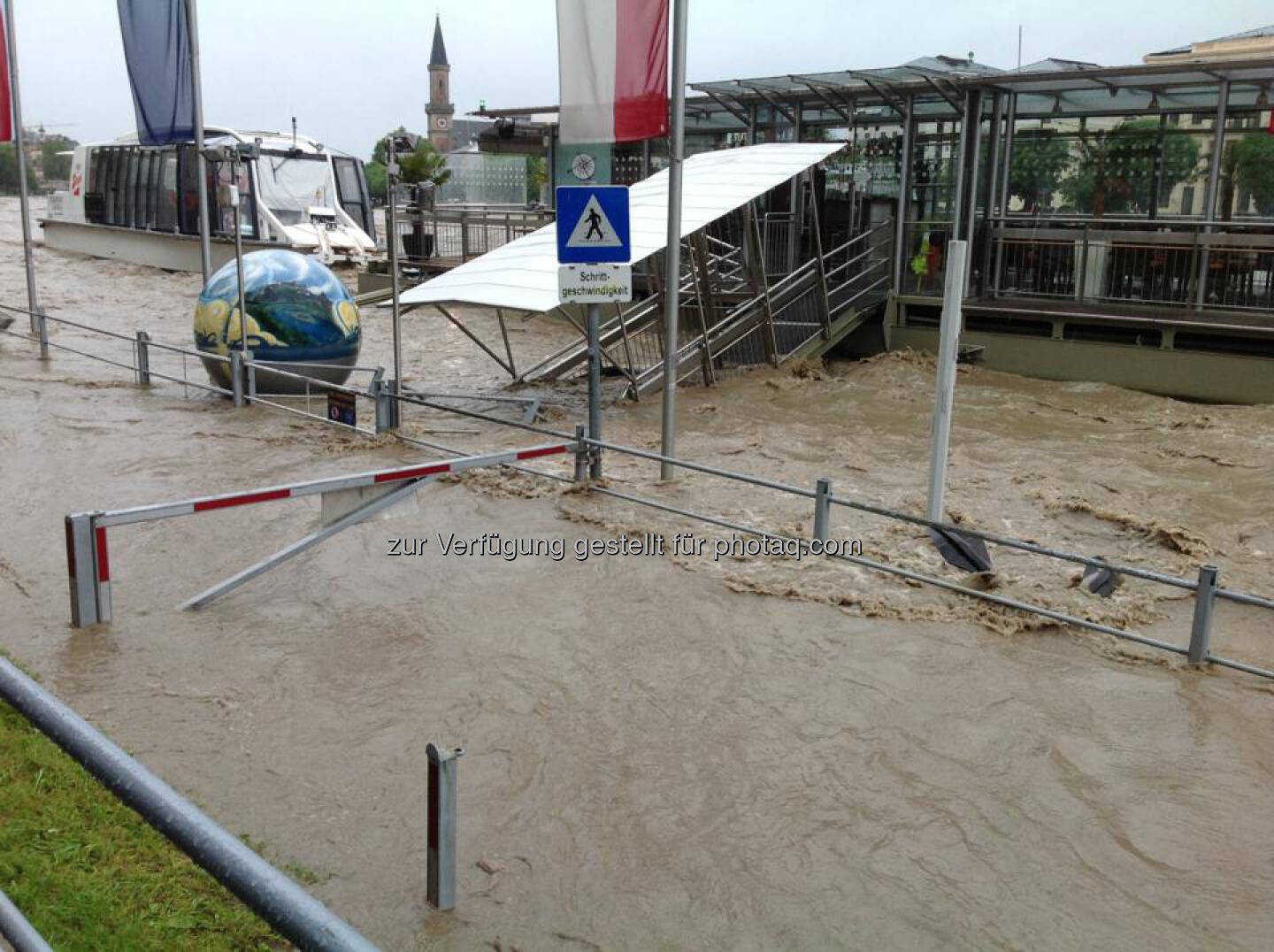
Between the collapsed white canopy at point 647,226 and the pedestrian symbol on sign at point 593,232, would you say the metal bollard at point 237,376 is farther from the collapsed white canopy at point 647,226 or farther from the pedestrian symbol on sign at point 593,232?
the pedestrian symbol on sign at point 593,232

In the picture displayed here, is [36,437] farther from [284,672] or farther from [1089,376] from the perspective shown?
[1089,376]

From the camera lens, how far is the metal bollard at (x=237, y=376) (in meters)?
13.8

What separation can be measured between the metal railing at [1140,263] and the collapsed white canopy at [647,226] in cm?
473

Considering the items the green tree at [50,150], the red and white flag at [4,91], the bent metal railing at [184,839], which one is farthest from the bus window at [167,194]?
the green tree at [50,150]

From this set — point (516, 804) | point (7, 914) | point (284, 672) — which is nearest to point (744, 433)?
point (284, 672)

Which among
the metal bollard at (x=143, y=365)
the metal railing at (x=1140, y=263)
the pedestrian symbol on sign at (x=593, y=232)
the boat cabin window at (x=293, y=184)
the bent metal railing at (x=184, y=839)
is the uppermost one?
the boat cabin window at (x=293, y=184)

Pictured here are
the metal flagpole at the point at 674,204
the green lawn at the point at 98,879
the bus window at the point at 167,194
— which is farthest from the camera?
the bus window at the point at 167,194

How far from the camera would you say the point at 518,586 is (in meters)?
8.21

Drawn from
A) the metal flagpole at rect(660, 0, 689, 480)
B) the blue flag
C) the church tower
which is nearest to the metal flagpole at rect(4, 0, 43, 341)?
the blue flag

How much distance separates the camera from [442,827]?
4.15 metres

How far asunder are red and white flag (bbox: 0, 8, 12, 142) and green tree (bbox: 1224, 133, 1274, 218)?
19217mm

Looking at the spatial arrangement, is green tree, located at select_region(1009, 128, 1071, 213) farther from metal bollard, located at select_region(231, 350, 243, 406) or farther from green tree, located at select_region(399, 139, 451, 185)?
green tree, located at select_region(399, 139, 451, 185)

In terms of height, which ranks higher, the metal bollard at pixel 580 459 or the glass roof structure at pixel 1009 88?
the glass roof structure at pixel 1009 88

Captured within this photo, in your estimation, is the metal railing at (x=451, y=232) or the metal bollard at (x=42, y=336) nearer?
the metal bollard at (x=42, y=336)
